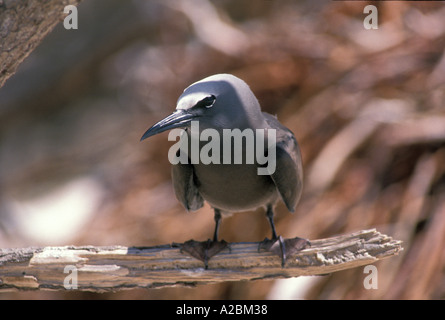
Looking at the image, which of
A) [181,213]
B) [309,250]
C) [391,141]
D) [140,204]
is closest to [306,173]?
[391,141]

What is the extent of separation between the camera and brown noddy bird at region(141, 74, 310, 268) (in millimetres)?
2553

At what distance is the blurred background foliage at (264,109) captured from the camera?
4492 millimetres

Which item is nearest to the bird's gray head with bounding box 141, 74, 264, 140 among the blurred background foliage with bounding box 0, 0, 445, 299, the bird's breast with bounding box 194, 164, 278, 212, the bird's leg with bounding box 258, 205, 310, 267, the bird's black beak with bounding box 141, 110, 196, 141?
the bird's black beak with bounding box 141, 110, 196, 141

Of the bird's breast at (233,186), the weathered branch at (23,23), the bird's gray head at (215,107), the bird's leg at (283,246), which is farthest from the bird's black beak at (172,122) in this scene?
the bird's leg at (283,246)

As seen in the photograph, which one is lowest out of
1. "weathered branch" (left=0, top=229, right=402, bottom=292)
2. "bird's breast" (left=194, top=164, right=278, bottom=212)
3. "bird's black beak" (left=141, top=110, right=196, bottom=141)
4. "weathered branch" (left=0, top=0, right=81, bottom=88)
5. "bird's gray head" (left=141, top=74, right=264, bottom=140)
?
"weathered branch" (left=0, top=229, right=402, bottom=292)

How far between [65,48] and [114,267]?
17.0 feet

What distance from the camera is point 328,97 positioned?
5152mm

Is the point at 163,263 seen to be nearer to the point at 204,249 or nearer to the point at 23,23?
the point at 204,249

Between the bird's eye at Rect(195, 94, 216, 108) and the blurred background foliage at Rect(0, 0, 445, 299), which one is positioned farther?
the blurred background foliage at Rect(0, 0, 445, 299)

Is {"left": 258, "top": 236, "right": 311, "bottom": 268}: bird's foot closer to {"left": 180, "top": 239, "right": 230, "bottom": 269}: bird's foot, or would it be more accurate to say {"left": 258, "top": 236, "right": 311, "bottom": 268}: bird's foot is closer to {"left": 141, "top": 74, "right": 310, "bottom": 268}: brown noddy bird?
{"left": 141, "top": 74, "right": 310, "bottom": 268}: brown noddy bird

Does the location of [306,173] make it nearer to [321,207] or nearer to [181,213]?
[321,207]

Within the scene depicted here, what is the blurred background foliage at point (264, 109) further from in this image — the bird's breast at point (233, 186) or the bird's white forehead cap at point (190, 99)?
the bird's white forehead cap at point (190, 99)

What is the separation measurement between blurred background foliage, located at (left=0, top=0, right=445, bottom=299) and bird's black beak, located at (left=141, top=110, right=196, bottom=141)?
1941 millimetres

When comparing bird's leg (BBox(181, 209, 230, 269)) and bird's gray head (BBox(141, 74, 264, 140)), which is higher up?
bird's gray head (BBox(141, 74, 264, 140))
